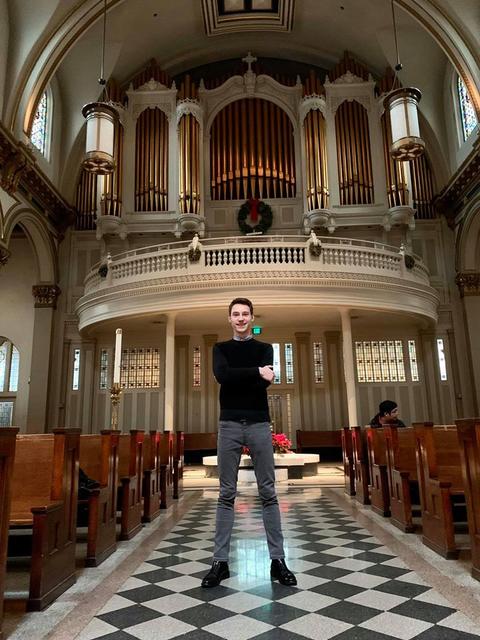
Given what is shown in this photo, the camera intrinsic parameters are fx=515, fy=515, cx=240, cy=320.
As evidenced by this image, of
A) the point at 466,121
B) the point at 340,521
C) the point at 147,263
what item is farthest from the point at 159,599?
the point at 466,121

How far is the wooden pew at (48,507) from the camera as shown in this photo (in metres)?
3.10

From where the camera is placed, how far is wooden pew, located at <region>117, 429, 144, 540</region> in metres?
5.07

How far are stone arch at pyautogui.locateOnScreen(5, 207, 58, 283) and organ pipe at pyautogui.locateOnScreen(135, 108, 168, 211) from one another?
106 inches

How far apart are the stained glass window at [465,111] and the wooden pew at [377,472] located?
421 inches

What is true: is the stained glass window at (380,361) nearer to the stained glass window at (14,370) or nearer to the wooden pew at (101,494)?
the stained glass window at (14,370)

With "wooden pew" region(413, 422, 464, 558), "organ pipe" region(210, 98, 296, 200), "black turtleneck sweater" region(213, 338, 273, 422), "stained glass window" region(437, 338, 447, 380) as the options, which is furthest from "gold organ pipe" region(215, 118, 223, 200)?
"black turtleneck sweater" region(213, 338, 273, 422)

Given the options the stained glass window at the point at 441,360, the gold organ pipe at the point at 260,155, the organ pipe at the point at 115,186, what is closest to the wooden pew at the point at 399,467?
the stained glass window at the point at 441,360

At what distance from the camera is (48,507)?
321 centimetres

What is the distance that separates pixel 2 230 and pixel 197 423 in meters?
7.14

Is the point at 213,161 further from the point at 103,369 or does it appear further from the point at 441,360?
the point at 441,360

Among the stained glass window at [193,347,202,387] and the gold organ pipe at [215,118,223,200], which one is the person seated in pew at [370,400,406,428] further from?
the gold organ pipe at [215,118,223,200]

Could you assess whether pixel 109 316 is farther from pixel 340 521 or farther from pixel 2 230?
pixel 340 521

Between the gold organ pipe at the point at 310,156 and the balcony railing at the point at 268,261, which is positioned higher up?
the gold organ pipe at the point at 310,156

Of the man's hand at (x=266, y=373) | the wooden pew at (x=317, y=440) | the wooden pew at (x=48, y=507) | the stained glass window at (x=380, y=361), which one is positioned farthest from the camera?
the stained glass window at (x=380, y=361)
